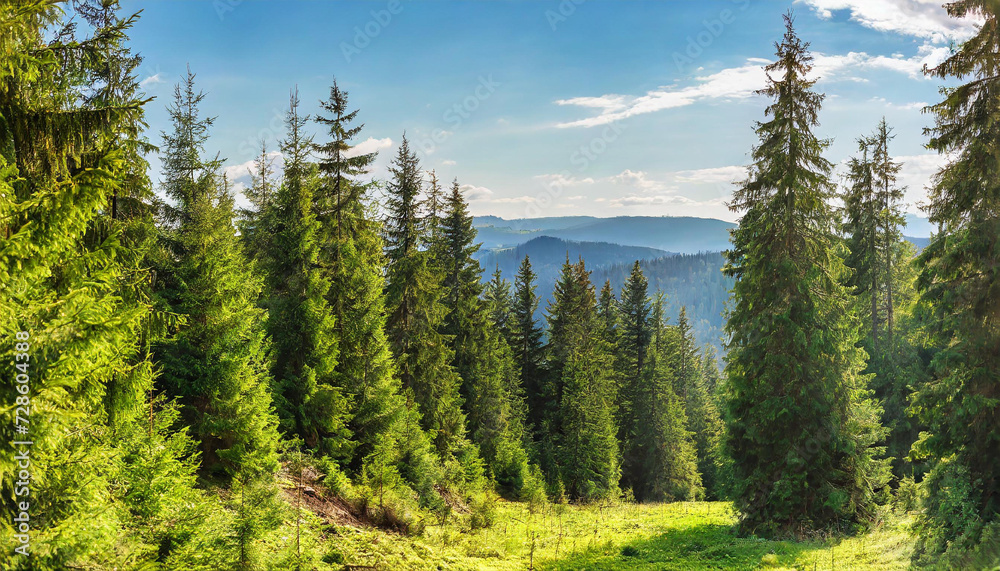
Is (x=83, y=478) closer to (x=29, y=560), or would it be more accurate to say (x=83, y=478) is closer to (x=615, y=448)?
(x=29, y=560)

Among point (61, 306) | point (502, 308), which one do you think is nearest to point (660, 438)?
point (502, 308)

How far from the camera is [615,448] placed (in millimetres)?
32375

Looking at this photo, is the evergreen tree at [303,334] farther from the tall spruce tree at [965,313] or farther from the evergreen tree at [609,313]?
the evergreen tree at [609,313]

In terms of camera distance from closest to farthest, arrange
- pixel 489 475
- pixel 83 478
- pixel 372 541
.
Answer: pixel 83 478, pixel 372 541, pixel 489 475

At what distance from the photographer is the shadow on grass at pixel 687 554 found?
42.3ft

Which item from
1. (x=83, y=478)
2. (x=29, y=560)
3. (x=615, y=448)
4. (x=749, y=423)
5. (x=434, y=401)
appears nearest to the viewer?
(x=29, y=560)

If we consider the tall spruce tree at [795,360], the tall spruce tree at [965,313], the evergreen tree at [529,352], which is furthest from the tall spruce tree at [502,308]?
the tall spruce tree at [965,313]

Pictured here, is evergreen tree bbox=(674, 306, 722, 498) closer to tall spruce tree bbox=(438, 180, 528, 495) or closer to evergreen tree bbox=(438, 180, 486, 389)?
tall spruce tree bbox=(438, 180, 528, 495)

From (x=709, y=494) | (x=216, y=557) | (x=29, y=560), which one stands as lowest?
(x=709, y=494)

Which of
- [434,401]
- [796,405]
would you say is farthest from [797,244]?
[434,401]

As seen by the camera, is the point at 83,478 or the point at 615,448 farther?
the point at 615,448

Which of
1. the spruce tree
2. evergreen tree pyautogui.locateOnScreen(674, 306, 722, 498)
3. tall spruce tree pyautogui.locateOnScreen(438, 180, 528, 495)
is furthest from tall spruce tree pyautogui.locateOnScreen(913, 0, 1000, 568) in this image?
evergreen tree pyautogui.locateOnScreen(674, 306, 722, 498)

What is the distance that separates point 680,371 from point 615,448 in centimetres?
1864

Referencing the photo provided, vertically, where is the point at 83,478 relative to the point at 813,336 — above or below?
below
